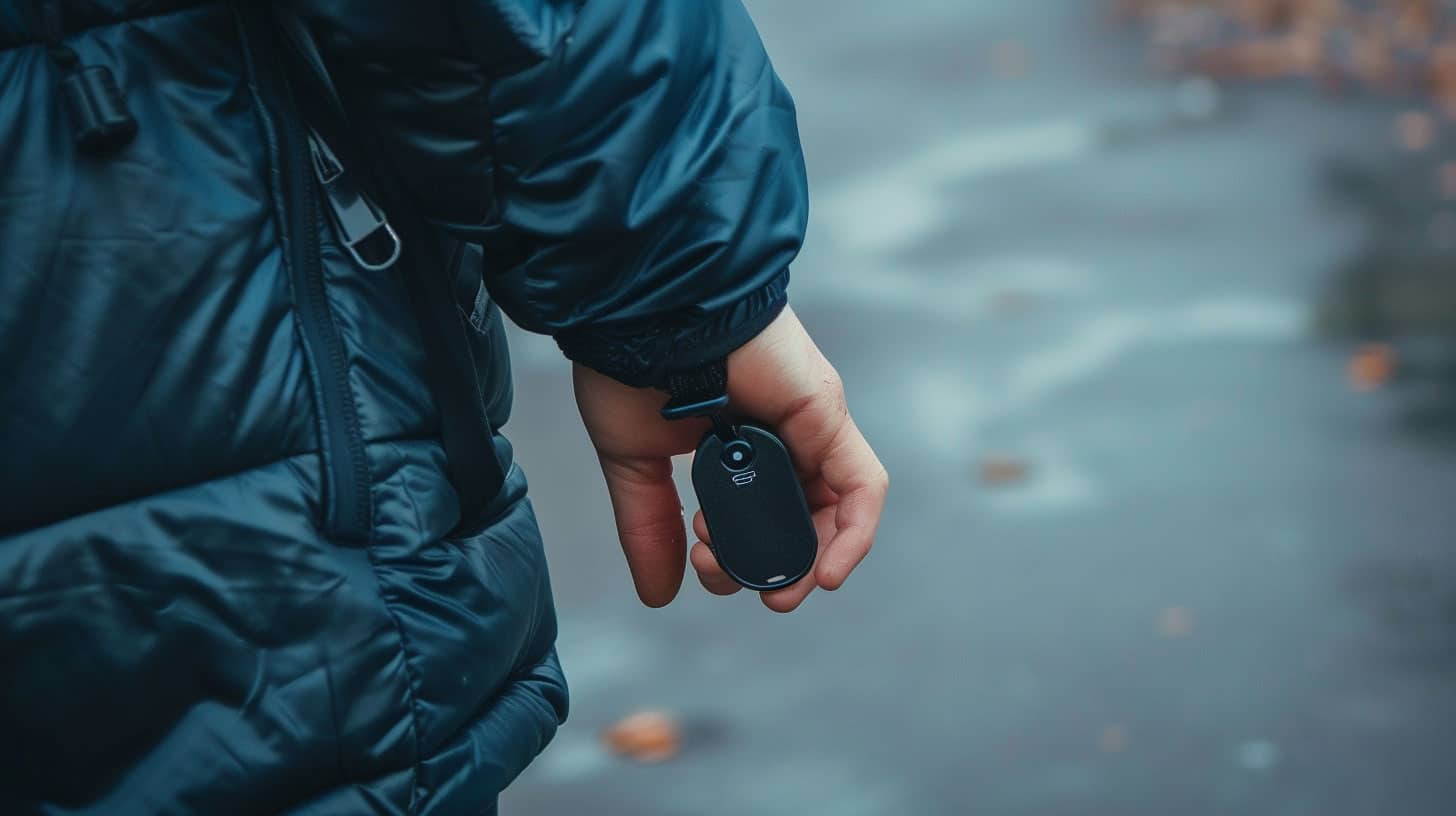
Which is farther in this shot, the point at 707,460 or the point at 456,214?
the point at 707,460

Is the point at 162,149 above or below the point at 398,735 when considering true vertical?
above

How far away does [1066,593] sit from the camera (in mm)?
4027

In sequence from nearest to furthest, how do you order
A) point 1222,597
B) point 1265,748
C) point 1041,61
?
point 1265,748
point 1222,597
point 1041,61

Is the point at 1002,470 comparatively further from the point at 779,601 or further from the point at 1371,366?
the point at 779,601

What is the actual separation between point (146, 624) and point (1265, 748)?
8.45 feet

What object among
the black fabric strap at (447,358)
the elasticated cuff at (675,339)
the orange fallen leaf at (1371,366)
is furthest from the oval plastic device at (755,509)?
the orange fallen leaf at (1371,366)

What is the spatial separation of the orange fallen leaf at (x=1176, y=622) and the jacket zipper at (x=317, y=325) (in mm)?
2641

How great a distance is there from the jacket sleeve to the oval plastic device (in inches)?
6.2

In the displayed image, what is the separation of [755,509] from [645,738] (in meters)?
1.90

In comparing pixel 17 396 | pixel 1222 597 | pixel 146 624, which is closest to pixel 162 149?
pixel 17 396

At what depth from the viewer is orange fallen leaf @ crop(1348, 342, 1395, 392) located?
4750 mm

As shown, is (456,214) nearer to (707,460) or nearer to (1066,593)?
(707,460)

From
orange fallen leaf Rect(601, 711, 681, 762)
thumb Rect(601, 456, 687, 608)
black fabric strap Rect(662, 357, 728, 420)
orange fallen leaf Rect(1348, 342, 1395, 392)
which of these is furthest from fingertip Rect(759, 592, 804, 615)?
orange fallen leaf Rect(1348, 342, 1395, 392)

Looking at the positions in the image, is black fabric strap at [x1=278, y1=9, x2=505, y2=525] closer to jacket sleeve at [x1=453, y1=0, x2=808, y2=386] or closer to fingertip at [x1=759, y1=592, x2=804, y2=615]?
jacket sleeve at [x1=453, y1=0, x2=808, y2=386]
